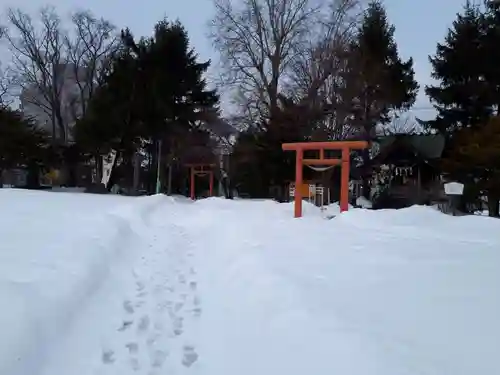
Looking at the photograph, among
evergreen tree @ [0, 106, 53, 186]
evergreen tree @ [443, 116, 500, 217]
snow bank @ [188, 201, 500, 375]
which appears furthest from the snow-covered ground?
evergreen tree @ [0, 106, 53, 186]

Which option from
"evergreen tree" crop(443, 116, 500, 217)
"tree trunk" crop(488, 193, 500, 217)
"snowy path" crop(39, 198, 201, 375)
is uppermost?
"evergreen tree" crop(443, 116, 500, 217)

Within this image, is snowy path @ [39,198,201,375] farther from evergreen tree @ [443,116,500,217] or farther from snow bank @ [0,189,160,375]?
evergreen tree @ [443,116,500,217]

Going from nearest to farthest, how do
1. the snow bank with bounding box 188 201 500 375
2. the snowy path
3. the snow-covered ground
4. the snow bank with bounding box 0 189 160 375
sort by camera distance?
the snow bank with bounding box 188 201 500 375 < the snow-covered ground < the snow bank with bounding box 0 189 160 375 < the snowy path

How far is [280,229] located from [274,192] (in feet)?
63.8

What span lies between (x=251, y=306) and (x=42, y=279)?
2066 millimetres

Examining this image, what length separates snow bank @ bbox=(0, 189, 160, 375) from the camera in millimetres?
3443

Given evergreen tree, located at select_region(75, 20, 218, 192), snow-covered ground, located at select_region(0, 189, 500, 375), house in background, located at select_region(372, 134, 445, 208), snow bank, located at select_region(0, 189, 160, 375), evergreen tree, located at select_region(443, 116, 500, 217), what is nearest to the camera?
snow-covered ground, located at select_region(0, 189, 500, 375)

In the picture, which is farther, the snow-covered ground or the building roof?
the building roof

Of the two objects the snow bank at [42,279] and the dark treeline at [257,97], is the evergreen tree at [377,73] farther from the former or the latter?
the snow bank at [42,279]

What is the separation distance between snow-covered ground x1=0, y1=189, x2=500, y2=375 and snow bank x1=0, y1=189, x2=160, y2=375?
0.06ft

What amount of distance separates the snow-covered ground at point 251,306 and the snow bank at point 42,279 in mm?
17

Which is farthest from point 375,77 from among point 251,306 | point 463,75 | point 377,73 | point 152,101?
point 251,306

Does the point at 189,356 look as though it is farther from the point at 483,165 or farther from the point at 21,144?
the point at 21,144

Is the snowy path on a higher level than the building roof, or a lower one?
lower
